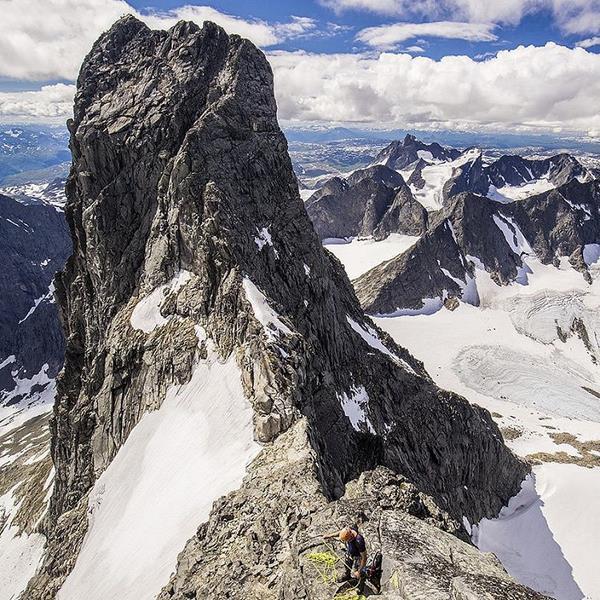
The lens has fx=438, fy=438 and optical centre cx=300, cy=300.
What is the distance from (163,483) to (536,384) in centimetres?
8808

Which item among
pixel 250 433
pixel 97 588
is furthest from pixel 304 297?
pixel 97 588

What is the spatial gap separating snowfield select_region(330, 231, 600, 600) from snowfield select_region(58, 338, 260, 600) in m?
29.5

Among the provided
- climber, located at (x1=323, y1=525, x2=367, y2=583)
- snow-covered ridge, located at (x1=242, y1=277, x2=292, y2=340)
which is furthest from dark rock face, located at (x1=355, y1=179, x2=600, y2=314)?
climber, located at (x1=323, y1=525, x2=367, y2=583)

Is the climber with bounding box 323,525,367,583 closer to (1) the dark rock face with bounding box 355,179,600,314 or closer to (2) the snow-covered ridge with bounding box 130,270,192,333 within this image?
(2) the snow-covered ridge with bounding box 130,270,192,333

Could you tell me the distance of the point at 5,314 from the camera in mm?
192875

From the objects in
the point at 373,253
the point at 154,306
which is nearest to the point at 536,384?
the point at 154,306

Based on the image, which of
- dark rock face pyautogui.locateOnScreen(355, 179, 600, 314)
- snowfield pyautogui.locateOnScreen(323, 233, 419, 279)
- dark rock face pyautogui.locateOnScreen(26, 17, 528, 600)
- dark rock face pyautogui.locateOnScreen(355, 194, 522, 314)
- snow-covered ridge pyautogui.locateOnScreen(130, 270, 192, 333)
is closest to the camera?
dark rock face pyautogui.locateOnScreen(26, 17, 528, 600)

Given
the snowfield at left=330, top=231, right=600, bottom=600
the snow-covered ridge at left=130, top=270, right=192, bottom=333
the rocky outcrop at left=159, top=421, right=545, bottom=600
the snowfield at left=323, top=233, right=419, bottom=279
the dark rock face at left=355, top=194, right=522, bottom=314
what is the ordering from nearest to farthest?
1. the rocky outcrop at left=159, top=421, right=545, bottom=600
2. the snow-covered ridge at left=130, top=270, right=192, bottom=333
3. the snowfield at left=330, top=231, right=600, bottom=600
4. the dark rock face at left=355, top=194, right=522, bottom=314
5. the snowfield at left=323, top=233, right=419, bottom=279

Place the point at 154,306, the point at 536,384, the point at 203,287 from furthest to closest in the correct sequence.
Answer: the point at 536,384 → the point at 154,306 → the point at 203,287

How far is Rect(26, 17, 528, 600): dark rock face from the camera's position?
104 feet

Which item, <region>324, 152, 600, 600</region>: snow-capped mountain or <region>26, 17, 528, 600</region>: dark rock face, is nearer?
<region>26, 17, 528, 600</region>: dark rock face

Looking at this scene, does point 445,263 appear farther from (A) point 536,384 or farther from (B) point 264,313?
(B) point 264,313

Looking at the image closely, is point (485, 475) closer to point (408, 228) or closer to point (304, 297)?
point (304, 297)

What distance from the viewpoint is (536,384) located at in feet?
301
